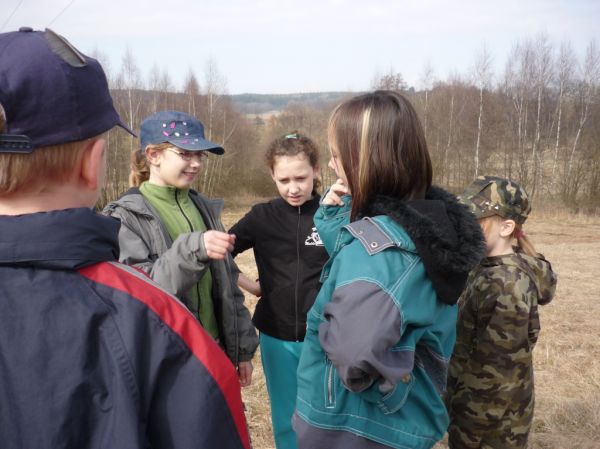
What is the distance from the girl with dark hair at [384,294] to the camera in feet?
5.01

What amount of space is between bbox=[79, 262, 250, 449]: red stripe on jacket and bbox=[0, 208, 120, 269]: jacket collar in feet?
0.13

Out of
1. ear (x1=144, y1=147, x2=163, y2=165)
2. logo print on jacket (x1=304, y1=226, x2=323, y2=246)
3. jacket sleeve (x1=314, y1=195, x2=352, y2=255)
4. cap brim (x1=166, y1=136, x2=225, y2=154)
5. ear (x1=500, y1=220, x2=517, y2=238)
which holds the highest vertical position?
cap brim (x1=166, y1=136, x2=225, y2=154)

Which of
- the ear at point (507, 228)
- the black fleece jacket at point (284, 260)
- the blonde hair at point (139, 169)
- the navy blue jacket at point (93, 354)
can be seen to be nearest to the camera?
the navy blue jacket at point (93, 354)

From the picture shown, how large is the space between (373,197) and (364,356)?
550 millimetres

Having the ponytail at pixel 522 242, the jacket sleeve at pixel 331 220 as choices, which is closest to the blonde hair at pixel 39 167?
the jacket sleeve at pixel 331 220

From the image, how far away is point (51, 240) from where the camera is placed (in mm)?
916

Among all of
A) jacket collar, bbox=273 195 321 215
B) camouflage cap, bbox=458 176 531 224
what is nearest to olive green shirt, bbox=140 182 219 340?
jacket collar, bbox=273 195 321 215

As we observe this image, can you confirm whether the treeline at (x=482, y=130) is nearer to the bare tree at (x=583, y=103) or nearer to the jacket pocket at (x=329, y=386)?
the bare tree at (x=583, y=103)

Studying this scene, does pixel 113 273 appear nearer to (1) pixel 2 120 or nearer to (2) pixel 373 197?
(1) pixel 2 120

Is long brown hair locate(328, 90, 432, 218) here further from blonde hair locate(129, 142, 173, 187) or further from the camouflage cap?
blonde hair locate(129, 142, 173, 187)

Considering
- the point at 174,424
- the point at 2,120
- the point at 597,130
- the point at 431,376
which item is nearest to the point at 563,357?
the point at 431,376

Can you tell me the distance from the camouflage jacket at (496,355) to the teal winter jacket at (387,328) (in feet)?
2.36

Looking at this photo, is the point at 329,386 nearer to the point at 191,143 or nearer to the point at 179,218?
the point at 179,218

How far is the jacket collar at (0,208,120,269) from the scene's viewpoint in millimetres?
899
